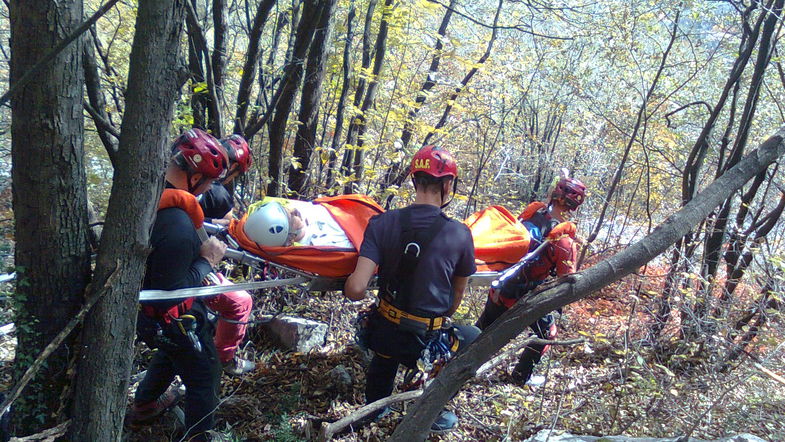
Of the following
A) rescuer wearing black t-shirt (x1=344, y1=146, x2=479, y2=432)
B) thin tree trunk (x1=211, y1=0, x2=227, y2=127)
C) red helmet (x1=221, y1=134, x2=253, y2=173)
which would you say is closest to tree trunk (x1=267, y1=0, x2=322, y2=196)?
thin tree trunk (x1=211, y1=0, x2=227, y2=127)

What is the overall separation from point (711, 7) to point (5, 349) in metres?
9.44

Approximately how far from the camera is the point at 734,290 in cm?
524

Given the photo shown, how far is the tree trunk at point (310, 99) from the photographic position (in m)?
4.97

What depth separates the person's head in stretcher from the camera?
11.0 ft

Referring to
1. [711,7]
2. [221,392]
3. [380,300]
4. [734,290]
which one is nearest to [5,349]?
[221,392]

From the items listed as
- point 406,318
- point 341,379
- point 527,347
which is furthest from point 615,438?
point 341,379

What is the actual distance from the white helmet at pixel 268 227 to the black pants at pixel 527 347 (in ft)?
8.90

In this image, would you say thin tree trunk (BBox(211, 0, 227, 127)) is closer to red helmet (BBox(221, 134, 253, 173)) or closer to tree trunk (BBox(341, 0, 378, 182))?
red helmet (BBox(221, 134, 253, 173))

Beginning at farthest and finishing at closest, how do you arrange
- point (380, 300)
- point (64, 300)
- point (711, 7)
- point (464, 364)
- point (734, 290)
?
point (711, 7) → point (734, 290) → point (380, 300) → point (464, 364) → point (64, 300)

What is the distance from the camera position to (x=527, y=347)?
16.6ft

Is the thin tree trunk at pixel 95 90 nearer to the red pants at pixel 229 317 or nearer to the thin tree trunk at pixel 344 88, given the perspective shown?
the red pants at pixel 229 317

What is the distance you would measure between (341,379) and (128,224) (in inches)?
113

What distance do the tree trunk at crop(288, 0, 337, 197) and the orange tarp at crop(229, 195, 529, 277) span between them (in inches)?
73.6

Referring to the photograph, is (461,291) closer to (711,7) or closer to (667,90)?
(711,7)
